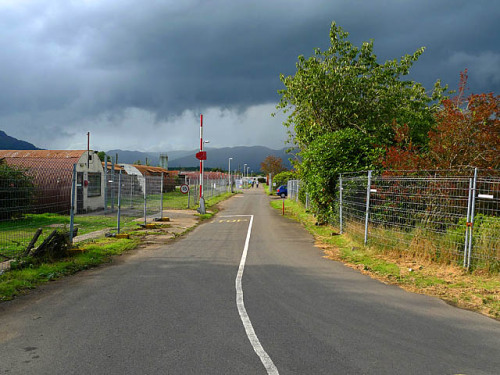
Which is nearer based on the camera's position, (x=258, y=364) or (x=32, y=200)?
(x=258, y=364)

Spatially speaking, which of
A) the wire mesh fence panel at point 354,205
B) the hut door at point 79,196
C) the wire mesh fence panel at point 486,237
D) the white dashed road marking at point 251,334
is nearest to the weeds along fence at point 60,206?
the hut door at point 79,196

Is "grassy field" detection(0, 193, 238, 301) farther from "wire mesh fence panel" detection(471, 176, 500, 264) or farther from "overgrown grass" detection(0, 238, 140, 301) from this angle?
"wire mesh fence panel" detection(471, 176, 500, 264)

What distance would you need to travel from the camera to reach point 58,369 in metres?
3.82

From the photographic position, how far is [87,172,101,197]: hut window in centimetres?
2358

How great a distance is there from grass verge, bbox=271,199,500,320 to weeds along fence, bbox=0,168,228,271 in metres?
7.57

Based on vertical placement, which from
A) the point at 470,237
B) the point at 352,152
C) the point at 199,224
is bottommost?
the point at 199,224

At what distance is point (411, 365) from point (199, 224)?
1643 centimetres

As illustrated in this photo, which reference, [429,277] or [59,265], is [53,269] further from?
[429,277]

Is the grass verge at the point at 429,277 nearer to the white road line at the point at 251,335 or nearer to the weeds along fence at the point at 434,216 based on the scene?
the weeds along fence at the point at 434,216

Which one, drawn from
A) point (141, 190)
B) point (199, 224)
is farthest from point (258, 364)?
point (199, 224)

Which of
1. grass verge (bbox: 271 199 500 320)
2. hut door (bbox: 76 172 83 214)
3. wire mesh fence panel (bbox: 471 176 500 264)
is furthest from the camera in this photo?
hut door (bbox: 76 172 83 214)

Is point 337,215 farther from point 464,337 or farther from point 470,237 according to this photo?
point 464,337

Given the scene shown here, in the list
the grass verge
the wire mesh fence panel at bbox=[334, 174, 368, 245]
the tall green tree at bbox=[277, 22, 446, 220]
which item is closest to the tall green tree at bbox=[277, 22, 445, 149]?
the tall green tree at bbox=[277, 22, 446, 220]

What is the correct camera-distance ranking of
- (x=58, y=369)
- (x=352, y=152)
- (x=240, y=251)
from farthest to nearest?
(x=352, y=152) < (x=240, y=251) < (x=58, y=369)
